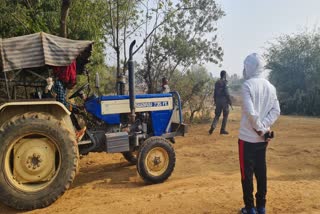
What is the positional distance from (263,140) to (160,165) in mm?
2311

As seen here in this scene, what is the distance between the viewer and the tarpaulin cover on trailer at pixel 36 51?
4719mm

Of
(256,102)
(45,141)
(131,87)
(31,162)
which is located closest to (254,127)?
(256,102)

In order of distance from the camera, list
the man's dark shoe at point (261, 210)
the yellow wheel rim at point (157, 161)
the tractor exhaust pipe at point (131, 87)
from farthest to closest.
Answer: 1. the yellow wheel rim at point (157, 161)
2. the tractor exhaust pipe at point (131, 87)
3. the man's dark shoe at point (261, 210)

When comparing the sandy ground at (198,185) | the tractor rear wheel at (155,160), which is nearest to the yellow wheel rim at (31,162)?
the sandy ground at (198,185)

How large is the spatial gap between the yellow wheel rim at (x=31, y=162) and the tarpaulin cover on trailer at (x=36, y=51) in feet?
3.28

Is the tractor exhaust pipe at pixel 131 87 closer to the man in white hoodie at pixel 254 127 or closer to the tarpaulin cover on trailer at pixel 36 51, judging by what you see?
the tarpaulin cover on trailer at pixel 36 51

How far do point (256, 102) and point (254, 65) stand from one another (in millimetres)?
427

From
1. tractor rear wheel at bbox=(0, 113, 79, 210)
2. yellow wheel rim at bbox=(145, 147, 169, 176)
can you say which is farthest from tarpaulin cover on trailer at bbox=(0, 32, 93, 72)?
yellow wheel rim at bbox=(145, 147, 169, 176)

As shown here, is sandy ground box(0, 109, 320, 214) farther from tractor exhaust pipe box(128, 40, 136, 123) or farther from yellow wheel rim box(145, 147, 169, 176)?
tractor exhaust pipe box(128, 40, 136, 123)

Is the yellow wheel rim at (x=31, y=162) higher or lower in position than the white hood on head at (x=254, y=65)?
lower

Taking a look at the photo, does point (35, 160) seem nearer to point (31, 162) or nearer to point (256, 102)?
point (31, 162)

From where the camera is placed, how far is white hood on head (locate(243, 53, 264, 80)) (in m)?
4.01

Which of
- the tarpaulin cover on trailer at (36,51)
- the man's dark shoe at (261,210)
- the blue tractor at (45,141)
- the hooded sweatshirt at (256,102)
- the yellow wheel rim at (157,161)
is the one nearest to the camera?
the hooded sweatshirt at (256,102)

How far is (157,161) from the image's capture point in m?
5.84
